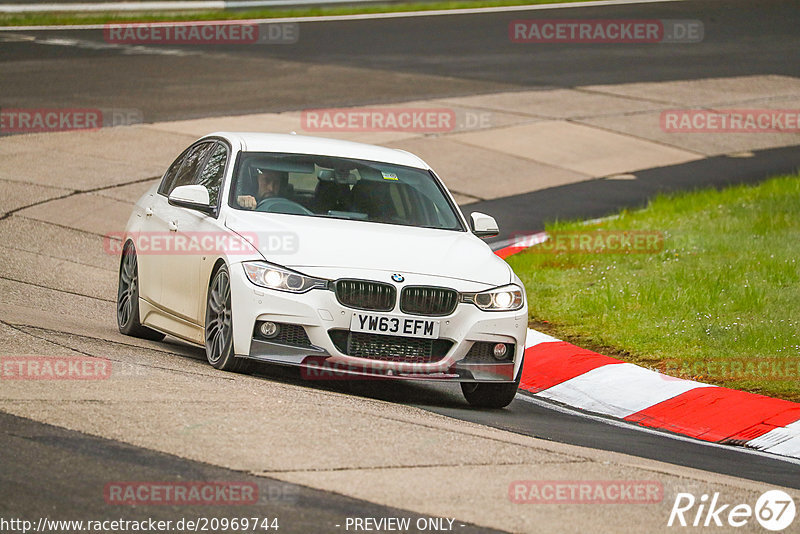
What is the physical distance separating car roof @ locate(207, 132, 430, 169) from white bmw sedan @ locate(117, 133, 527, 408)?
2 centimetres

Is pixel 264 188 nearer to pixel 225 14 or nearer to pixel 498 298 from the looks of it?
pixel 498 298

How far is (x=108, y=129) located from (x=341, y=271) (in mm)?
12778

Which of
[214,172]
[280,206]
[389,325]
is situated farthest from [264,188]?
[389,325]

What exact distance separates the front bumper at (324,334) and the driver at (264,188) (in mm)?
917

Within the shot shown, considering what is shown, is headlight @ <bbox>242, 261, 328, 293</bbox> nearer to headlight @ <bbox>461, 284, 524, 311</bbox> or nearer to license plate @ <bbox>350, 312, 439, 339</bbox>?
license plate @ <bbox>350, 312, 439, 339</bbox>

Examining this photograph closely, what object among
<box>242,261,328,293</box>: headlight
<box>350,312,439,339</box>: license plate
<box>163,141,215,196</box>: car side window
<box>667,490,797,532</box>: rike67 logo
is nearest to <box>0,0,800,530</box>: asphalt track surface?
<box>350,312,439,339</box>: license plate

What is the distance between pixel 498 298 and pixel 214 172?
245 cm

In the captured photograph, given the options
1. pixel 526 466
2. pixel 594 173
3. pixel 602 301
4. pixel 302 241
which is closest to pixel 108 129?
pixel 594 173

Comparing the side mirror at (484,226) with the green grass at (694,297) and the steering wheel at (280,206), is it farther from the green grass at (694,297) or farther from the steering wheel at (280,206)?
the green grass at (694,297)

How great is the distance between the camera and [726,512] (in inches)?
247

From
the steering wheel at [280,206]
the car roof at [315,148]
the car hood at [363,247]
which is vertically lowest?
the car hood at [363,247]

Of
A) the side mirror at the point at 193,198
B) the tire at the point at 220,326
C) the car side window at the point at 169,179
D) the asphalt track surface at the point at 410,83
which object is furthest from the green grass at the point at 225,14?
the tire at the point at 220,326

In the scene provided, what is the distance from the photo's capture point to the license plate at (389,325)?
8344 mm

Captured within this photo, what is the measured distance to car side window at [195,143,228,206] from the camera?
31.7ft
